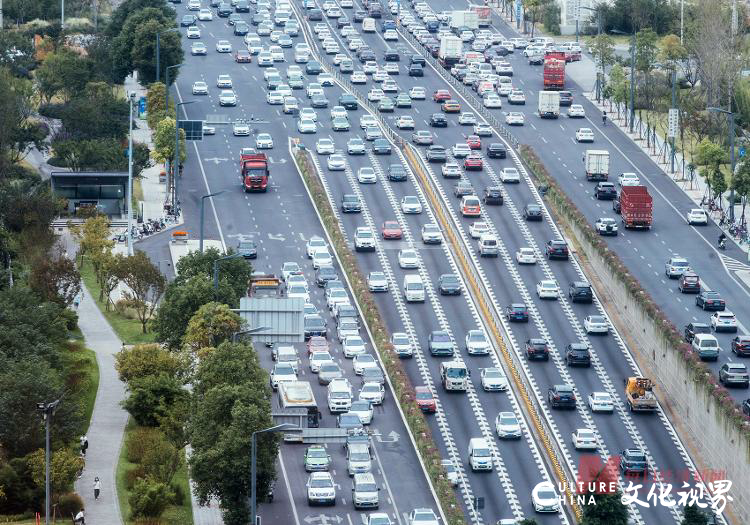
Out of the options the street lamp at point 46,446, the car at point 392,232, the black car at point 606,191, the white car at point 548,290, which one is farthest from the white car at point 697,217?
the street lamp at point 46,446

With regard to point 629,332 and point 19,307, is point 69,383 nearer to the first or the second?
point 19,307

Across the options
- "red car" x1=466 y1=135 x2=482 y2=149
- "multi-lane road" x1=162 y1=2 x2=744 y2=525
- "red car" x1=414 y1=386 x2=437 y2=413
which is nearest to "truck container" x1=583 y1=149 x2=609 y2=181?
"multi-lane road" x1=162 y1=2 x2=744 y2=525

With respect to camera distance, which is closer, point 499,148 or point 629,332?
point 629,332

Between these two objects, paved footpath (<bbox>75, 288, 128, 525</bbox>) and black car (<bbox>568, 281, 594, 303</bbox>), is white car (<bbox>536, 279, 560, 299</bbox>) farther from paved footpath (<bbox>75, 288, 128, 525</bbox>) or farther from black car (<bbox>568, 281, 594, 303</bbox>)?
paved footpath (<bbox>75, 288, 128, 525</bbox>)

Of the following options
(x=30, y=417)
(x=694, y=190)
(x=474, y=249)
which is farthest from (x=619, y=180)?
(x=30, y=417)

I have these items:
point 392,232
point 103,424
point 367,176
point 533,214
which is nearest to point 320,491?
point 103,424

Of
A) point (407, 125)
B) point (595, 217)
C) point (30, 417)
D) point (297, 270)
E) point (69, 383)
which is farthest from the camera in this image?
point (407, 125)

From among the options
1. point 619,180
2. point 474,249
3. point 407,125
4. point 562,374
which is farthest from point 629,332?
point 407,125

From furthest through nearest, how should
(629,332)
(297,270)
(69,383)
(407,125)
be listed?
(407,125), (297,270), (629,332), (69,383)
